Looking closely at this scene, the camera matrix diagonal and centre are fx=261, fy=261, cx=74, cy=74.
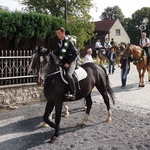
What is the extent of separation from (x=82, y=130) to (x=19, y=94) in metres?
3.40

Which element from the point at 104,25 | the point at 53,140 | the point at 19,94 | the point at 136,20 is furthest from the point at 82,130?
the point at 136,20

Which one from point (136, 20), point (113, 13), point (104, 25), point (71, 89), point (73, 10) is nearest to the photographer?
point (71, 89)

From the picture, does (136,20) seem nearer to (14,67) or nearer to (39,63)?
(14,67)

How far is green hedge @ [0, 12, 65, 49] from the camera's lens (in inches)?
343

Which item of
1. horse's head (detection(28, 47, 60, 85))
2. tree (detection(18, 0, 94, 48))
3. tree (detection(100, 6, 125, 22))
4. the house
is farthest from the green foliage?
horse's head (detection(28, 47, 60, 85))

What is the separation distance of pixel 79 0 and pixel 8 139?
34.8m

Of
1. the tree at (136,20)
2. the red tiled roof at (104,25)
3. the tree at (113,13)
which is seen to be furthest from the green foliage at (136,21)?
the tree at (113,13)

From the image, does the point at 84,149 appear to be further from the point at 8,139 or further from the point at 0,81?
the point at 0,81

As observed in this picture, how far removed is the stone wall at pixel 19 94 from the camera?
8740 mm

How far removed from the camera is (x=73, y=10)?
38500 mm

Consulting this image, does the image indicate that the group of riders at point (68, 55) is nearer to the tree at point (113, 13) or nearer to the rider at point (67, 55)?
the rider at point (67, 55)

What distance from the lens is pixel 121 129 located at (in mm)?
6559

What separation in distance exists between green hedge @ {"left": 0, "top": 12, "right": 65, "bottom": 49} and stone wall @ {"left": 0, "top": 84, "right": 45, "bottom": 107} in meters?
1.49

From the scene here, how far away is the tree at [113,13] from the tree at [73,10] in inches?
2407
